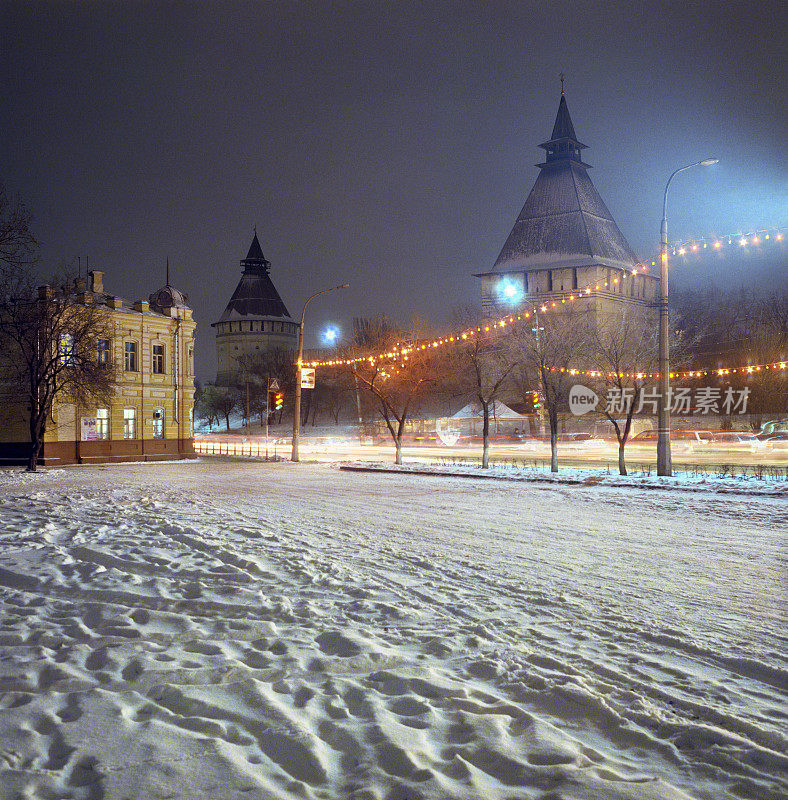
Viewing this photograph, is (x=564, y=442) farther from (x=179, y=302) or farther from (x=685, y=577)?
(x=685, y=577)

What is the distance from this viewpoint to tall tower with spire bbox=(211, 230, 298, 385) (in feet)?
404

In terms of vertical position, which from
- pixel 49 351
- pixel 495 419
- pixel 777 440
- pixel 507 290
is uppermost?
pixel 507 290

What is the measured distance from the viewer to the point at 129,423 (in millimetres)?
39781

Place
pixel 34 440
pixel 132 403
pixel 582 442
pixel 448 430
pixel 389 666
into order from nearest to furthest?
pixel 389 666 → pixel 34 440 → pixel 132 403 → pixel 582 442 → pixel 448 430

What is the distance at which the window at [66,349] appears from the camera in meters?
30.8

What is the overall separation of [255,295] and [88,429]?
93.6 metres

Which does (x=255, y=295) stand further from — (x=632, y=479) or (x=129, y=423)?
(x=632, y=479)

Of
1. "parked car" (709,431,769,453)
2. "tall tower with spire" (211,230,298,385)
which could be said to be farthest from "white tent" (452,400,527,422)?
"tall tower with spire" (211,230,298,385)

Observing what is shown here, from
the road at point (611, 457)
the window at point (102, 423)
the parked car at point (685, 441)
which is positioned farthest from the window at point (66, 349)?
the parked car at point (685, 441)

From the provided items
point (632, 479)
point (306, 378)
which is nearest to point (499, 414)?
point (306, 378)

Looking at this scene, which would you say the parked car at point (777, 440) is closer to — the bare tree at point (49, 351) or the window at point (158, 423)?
the bare tree at point (49, 351)

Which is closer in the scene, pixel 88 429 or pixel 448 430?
pixel 88 429

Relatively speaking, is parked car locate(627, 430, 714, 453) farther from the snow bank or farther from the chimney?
the chimney

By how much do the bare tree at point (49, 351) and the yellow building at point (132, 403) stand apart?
4.96ft
